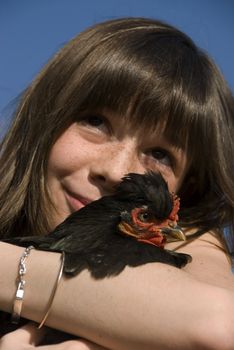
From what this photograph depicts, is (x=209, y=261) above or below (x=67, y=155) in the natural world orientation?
below

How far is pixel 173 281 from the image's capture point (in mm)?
2609

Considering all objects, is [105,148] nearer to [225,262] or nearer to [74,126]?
[74,126]

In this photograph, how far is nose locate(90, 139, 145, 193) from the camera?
133 inches

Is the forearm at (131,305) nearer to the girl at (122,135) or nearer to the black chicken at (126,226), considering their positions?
the girl at (122,135)

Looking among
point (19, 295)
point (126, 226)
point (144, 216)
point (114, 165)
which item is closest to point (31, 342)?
point (19, 295)

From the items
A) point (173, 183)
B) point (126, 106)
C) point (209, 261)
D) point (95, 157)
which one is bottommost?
point (209, 261)

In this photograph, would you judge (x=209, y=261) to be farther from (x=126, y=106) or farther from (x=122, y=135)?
(x=126, y=106)

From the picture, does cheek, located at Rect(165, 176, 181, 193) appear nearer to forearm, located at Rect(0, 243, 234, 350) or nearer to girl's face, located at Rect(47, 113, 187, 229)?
girl's face, located at Rect(47, 113, 187, 229)

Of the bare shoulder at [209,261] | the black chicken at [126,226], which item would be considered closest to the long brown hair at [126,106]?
the bare shoulder at [209,261]

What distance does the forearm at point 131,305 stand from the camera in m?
2.49

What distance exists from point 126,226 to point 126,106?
2.23 feet

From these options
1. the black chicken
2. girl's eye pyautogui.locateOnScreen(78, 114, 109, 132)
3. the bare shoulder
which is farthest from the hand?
girl's eye pyautogui.locateOnScreen(78, 114, 109, 132)

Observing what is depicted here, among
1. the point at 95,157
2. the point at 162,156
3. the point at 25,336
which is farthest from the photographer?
the point at 162,156

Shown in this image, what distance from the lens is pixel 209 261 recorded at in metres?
3.18
